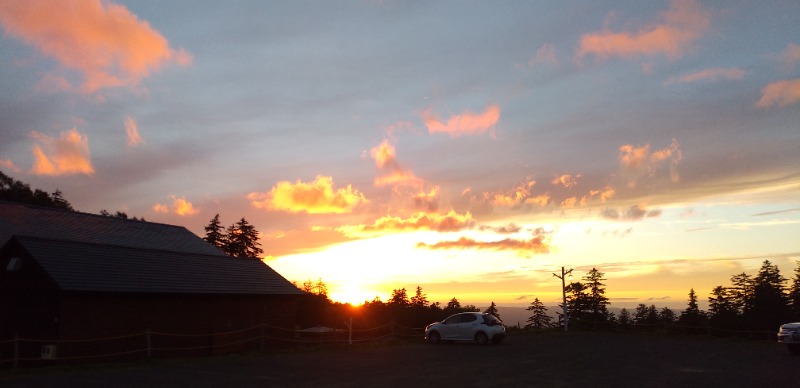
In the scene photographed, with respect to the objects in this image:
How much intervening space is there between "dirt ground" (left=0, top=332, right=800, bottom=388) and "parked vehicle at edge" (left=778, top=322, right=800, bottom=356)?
0.58 meters

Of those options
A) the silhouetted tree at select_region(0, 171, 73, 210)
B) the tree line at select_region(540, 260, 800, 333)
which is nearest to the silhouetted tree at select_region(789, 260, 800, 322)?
the tree line at select_region(540, 260, 800, 333)

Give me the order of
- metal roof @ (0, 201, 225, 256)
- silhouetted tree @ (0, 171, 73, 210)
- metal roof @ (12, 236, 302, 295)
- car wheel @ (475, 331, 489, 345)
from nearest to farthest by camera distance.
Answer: metal roof @ (12, 236, 302, 295) < car wheel @ (475, 331, 489, 345) < metal roof @ (0, 201, 225, 256) < silhouetted tree @ (0, 171, 73, 210)

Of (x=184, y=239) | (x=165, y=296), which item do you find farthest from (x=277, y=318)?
(x=184, y=239)

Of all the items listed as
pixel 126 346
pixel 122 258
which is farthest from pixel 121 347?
pixel 122 258

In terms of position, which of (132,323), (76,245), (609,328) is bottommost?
(609,328)

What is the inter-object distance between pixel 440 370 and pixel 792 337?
17.5 metres

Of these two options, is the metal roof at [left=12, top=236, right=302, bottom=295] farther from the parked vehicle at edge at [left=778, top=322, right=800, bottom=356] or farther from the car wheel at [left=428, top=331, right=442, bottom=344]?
the parked vehicle at edge at [left=778, top=322, right=800, bottom=356]

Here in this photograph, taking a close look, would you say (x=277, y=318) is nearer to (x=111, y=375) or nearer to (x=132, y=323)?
(x=132, y=323)

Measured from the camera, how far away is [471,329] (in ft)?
97.9

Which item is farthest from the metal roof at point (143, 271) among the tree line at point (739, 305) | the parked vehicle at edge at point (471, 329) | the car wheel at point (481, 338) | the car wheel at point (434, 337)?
the tree line at point (739, 305)

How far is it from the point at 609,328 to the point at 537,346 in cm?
2352

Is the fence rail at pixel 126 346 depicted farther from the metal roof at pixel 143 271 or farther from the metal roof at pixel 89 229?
the metal roof at pixel 89 229

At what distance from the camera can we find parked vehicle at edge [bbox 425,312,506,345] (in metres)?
29.6

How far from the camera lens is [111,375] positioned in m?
16.7
